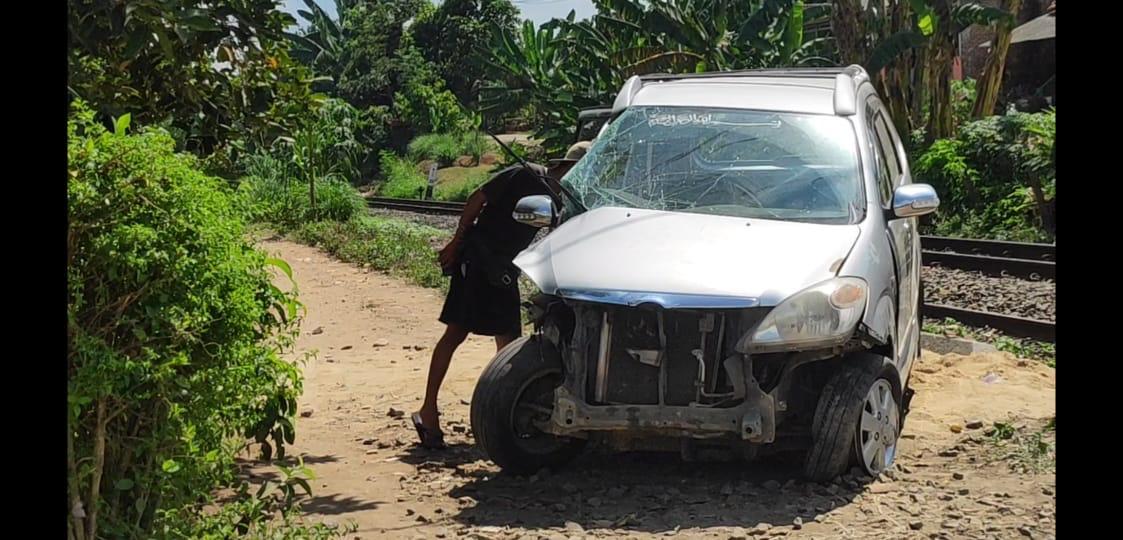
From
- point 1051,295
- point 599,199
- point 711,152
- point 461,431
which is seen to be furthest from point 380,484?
point 1051,295

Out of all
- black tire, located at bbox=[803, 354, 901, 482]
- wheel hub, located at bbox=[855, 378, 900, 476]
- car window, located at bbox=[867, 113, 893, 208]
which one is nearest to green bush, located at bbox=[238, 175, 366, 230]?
car window, located at bbox=[867, 113, 893, 208]

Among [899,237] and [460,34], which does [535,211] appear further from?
[460,34]

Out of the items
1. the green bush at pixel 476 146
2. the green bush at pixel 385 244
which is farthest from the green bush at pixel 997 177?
the green bush at pixel 476 146

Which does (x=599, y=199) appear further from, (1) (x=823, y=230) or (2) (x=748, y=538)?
(2) (x=748, y=538)

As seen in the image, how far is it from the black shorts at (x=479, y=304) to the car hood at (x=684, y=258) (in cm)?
59

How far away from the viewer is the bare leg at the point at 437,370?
23.8 feet

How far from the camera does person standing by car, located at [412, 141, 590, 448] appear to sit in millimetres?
7129

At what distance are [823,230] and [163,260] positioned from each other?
3347 millimetres

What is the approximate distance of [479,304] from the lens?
23.7 feet

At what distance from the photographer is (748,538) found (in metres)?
5.39

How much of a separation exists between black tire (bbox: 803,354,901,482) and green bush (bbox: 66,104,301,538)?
259cm

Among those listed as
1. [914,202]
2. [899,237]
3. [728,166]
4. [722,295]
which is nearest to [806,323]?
[722,295]

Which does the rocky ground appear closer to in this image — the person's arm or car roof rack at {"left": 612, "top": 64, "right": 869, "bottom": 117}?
car roof rack at {"left": 612, "top": 64, "right": 869, "bottom": 117}

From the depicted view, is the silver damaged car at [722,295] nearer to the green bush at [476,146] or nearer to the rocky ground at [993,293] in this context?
the rocky ground at [993,293]
